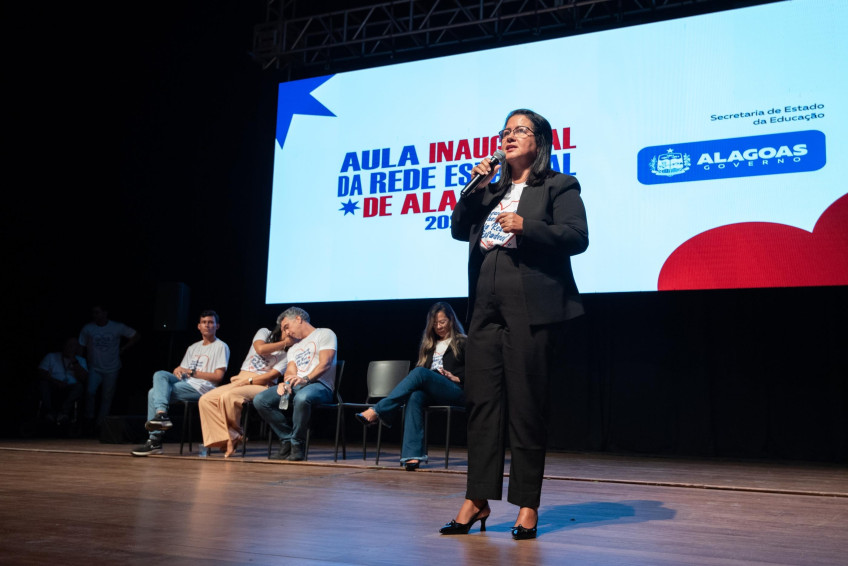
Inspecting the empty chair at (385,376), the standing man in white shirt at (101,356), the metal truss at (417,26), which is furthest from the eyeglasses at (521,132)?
the standing man in white shirt at (101,356)

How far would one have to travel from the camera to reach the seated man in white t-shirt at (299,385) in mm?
4379

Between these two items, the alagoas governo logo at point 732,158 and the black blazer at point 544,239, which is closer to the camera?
the black blazer at point 544,239

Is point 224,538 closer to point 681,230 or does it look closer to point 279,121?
point 681,230

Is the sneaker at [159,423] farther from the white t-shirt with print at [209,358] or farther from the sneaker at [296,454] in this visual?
the sneaker at [296,454]

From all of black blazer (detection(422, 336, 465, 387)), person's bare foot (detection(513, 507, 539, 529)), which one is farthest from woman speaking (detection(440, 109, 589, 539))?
black blazer (detection(422, 336, 465, 387))

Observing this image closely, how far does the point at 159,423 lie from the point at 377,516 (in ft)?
8.90

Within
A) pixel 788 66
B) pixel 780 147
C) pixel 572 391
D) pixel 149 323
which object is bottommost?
pixel 572 391

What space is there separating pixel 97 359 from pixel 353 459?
3.07 m

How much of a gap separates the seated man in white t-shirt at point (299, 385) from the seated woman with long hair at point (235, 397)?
143 mm

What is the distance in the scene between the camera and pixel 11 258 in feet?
22.1

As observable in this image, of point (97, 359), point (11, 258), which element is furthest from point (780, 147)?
point (11, 258)

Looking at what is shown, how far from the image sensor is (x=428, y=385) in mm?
4160

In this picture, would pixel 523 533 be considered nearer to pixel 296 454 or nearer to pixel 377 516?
pixel 377 516

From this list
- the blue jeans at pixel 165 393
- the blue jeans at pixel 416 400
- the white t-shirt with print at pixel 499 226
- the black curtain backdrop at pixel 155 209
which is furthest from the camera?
the black curtain backdrop at pixel 155 209
